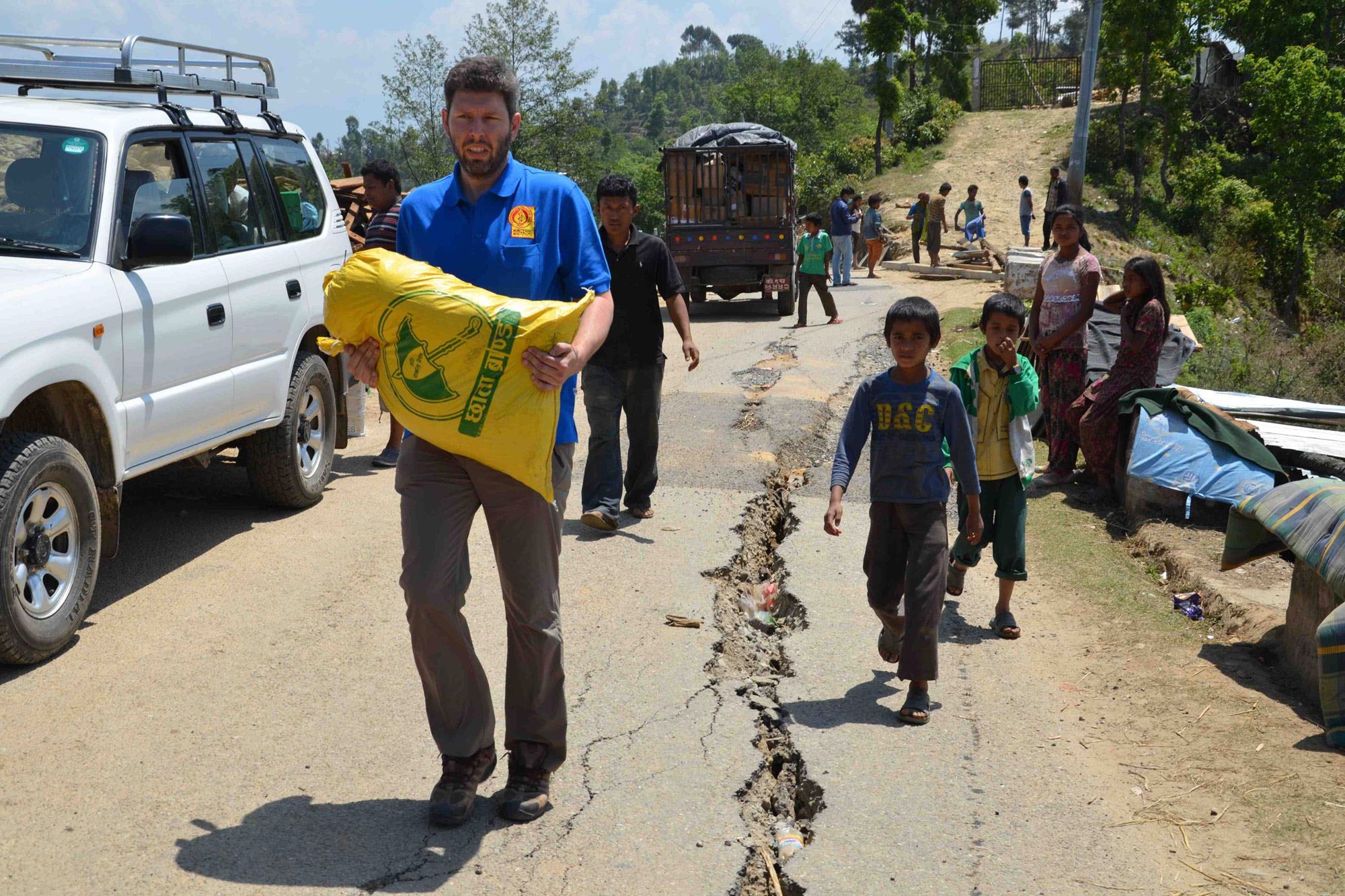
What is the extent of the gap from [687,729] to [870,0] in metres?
48.7

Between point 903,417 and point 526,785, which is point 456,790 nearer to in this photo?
point 526,785

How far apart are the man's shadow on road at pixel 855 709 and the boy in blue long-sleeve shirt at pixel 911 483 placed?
0.10 meters

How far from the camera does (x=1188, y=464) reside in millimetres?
6855

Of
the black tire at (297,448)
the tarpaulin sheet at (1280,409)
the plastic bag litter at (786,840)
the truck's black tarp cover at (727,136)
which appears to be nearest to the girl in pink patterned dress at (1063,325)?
the tarpaulin sheet at (1280,409)

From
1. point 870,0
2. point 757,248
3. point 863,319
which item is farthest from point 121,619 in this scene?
point 870,0

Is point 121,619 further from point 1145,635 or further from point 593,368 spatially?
point 1145,635

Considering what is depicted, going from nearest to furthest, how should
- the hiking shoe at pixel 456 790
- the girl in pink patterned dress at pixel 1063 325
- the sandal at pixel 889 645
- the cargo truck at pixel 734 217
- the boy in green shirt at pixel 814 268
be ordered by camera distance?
1. the hiking shoe at pixel 456 790
2. the sandal at pixel 889 645
3. the girl in pink patterned dress at pixel 1063 325
4. the boy in green shirt at pixel 814 268
5. the cargo truck at pixel 734 217

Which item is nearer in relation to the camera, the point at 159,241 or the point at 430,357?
the point at 430,357

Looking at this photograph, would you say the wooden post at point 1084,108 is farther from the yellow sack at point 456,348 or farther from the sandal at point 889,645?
the yellow sack at point 456,348

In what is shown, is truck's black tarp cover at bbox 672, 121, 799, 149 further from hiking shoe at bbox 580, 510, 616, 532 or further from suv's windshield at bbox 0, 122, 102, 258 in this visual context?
suv's windshield at bbox 0, 122, 102, 258

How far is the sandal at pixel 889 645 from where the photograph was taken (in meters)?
4.70

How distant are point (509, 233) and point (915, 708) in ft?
7.68

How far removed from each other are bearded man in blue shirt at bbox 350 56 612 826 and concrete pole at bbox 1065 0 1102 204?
18512 millimetres

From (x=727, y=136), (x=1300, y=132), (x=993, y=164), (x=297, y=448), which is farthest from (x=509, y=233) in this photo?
(x=993, y=164)
